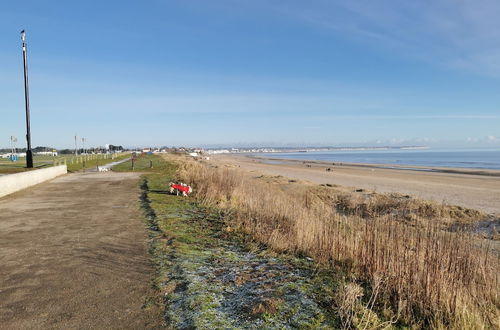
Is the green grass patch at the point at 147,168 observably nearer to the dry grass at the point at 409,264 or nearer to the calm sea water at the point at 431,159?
the dry grass at the point at 409,264

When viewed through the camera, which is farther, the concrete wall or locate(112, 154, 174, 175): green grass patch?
locate(112, 154, 174, 175): green grass patch

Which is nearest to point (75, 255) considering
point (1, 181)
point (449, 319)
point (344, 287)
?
point (344, 287)

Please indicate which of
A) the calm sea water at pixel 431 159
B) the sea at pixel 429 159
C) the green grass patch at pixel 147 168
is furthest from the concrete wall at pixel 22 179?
the calm sea water at pixel 431 159

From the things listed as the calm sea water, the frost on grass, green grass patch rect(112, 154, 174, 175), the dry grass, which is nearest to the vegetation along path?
the frost on grass

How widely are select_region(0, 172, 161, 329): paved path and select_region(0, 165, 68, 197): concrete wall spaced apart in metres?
3.82

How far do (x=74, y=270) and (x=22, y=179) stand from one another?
12383 mm

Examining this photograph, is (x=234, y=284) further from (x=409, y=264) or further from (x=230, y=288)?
(x=409, y=264)

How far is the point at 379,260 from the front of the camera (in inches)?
194

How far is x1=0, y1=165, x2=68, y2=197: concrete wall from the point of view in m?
13.2

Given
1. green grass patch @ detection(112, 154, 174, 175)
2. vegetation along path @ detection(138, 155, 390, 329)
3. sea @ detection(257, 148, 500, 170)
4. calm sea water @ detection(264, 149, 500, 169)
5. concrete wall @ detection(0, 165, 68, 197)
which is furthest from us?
calm sea water @ detection(264, 149, 500, 169)

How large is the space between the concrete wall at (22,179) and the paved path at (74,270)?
3.82m

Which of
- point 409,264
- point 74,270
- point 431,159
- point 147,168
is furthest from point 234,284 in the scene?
point 431,159

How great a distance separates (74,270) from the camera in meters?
5.26

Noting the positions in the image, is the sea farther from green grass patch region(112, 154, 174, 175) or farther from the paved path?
the paved path
